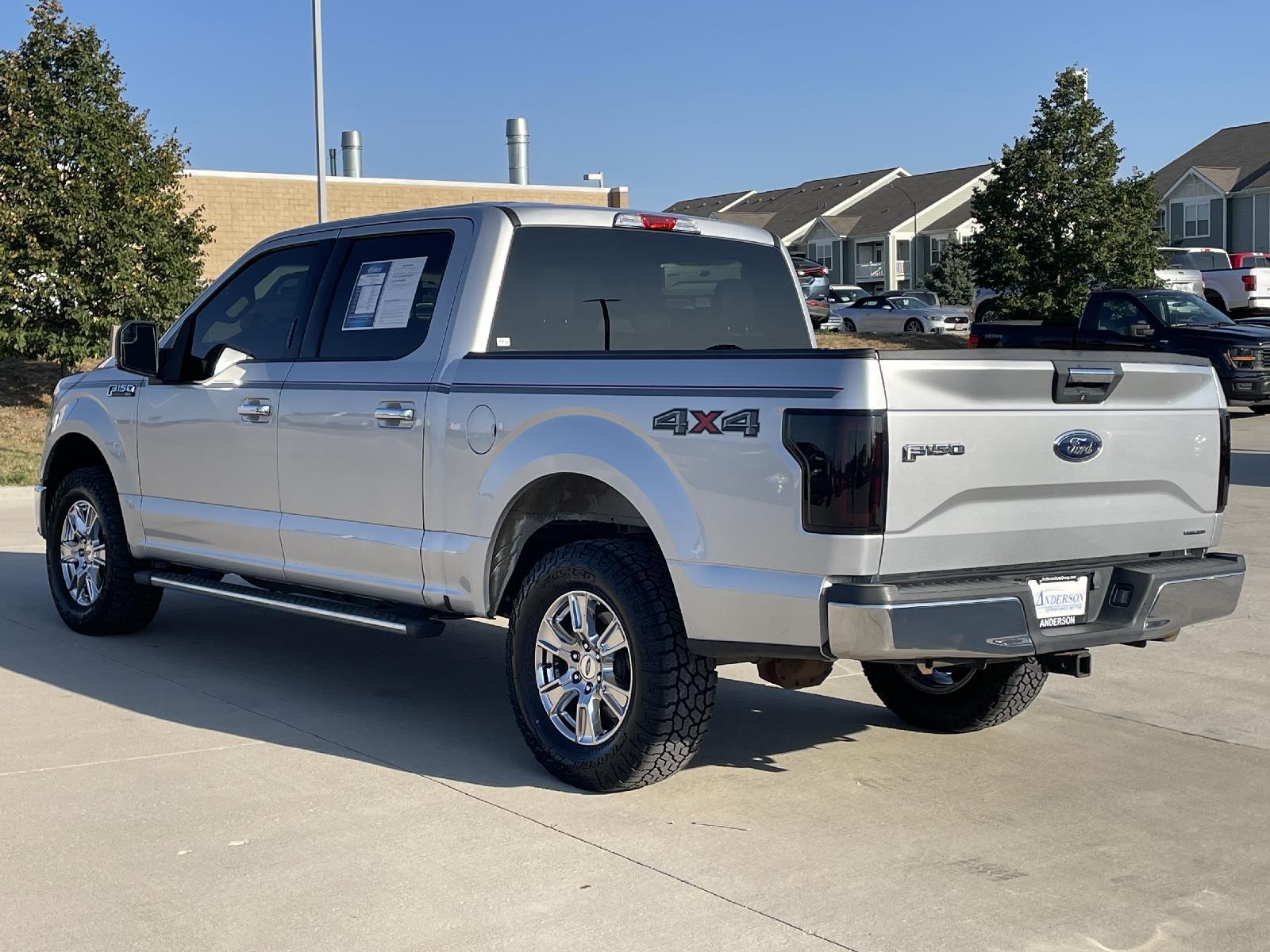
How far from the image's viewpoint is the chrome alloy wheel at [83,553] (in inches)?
311

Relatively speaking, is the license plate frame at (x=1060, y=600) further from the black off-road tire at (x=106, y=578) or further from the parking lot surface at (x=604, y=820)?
the black off-road tire at (x=106, y=578)

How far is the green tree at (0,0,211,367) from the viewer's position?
20.6 m

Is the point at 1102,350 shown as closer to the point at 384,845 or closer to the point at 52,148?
the point at 384,845

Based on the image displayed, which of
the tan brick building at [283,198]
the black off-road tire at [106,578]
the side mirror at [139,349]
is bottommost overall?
the black off-road tire at [106,578]

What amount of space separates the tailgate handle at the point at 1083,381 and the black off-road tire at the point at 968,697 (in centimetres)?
124

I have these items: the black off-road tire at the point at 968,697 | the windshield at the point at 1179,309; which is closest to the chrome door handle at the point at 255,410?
the black off-road tire at the point at 968,697

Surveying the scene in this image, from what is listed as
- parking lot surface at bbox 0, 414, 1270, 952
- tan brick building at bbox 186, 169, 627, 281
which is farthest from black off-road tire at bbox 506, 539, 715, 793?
tan brick building at bbox 186, 169, 627, 281

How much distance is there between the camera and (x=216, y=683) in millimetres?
6961

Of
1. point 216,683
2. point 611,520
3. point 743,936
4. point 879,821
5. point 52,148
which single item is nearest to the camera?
point 743,936

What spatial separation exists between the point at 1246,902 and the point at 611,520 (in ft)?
7.82

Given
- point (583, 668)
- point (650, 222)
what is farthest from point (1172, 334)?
point (583, 668)

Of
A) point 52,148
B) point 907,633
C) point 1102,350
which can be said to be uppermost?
A: point 52,148

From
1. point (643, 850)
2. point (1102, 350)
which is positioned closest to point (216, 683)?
point (643, 850)

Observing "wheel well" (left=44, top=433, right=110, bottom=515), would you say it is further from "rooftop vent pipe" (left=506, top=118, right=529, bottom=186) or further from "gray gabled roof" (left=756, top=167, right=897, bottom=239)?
"gray gabled roof" (left=756, top=167, right=897, bottom=239)
